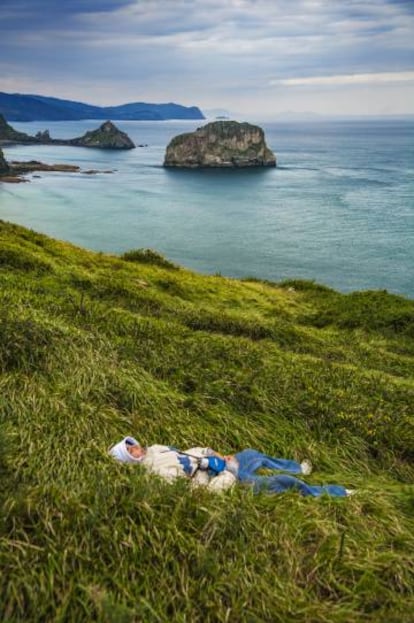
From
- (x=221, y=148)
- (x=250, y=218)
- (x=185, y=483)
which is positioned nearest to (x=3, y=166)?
(x=221, y=148)

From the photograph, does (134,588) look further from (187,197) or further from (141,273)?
(187,197)

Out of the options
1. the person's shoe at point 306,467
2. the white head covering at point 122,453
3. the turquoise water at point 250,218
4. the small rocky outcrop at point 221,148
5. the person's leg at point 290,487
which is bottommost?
the turquoise water at point 250,218

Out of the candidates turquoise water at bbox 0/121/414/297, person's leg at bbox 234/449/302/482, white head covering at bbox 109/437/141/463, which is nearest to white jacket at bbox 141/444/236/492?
white head covering at bbox 109/437/141/463

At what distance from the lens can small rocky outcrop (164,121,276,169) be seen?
6491 inches

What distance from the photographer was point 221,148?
16750cm

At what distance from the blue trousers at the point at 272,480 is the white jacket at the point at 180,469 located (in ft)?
1.00

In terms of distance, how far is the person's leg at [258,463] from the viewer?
24.7ft

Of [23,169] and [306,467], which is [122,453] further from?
[23,169]

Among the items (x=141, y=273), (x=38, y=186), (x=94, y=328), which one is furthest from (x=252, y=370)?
(x=38, y=186)

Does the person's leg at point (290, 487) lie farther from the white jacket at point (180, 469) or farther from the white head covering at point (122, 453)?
the white head covering at point (122, 453)

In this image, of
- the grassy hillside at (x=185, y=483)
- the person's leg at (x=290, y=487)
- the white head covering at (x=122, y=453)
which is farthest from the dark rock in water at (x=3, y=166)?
the person's leg at (x=290, y=487)

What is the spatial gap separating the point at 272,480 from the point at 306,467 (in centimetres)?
155

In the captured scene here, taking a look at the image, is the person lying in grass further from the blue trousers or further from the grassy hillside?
the grassy hillside

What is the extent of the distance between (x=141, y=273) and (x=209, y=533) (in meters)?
18.5
